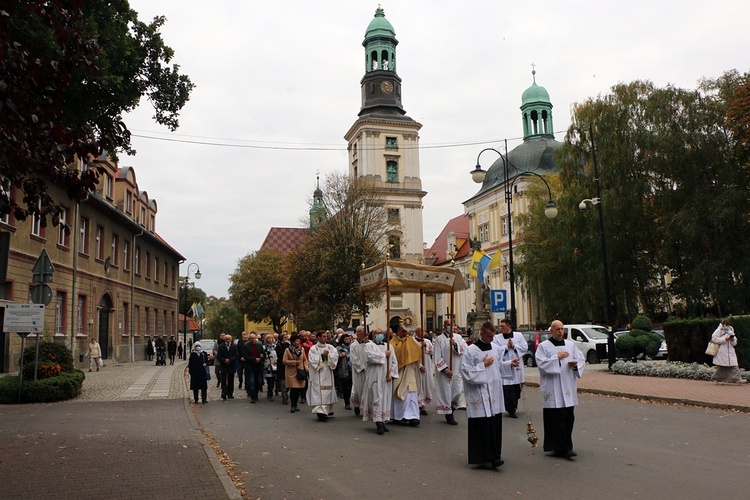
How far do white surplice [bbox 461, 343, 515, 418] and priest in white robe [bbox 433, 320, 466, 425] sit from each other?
3.61m

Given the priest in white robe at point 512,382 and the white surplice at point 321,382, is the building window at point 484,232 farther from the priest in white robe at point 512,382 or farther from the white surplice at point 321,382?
the white surplice at point 321,382

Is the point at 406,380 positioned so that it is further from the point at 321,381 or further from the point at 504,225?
the point at 504,225

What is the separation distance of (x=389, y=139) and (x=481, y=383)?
6063 centimetres

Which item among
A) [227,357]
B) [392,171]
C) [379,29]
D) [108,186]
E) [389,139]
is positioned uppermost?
[379,29]

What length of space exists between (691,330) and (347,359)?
12.2 m

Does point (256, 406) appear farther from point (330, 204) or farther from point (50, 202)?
point (330, 204)

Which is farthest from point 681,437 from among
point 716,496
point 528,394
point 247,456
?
point 528,394

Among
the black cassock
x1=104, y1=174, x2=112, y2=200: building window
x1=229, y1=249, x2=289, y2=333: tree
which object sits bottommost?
the black cassock

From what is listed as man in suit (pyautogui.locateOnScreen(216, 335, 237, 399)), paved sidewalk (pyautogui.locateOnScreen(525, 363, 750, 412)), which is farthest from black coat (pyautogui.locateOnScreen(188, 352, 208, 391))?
paved sidewalk (pyautogui.locateOnScreen(525, 363, 750, 412))

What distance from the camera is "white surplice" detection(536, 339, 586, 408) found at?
8.73 m

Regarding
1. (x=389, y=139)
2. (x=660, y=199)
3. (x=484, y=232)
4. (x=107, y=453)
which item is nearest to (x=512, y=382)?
(x=107, y=453)

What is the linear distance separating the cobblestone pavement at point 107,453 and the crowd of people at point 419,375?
8.30 feet

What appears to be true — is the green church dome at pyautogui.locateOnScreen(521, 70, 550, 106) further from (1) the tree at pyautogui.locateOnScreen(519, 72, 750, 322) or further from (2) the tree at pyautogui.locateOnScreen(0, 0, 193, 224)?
(2) the tree at pyautogui.locateOnScreen(0, 0, 193, 224)

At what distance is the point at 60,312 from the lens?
2820 cm
